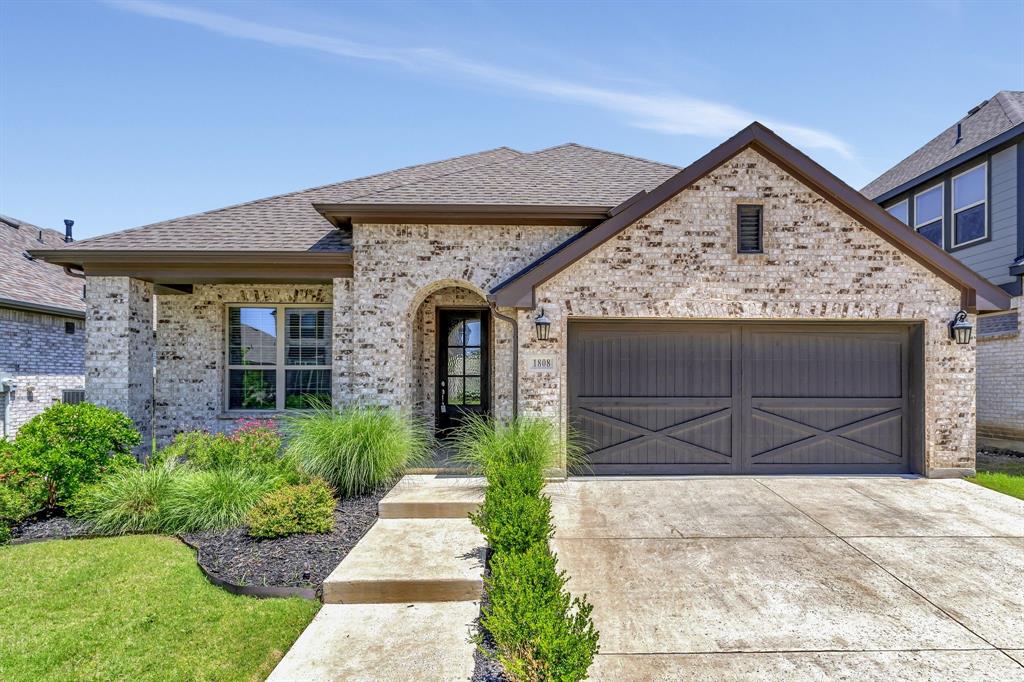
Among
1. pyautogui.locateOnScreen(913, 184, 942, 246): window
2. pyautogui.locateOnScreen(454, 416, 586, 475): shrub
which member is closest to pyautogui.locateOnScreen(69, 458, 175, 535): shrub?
pyautogui.locateOnScreen(454, 416, 586, 475): shrub

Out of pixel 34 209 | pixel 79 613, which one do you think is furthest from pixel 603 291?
pixel 34 209

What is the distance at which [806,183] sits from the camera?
7.30 metres

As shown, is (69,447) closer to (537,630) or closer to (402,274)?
(402,274)

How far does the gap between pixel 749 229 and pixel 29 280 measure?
16765 mm

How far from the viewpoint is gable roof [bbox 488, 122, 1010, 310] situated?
714 cm

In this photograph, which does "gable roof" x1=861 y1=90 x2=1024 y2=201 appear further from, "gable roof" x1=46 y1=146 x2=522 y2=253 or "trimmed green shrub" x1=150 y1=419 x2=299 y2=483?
"trimmed green shrub" x1=150 y1=419 x2=299 y2=483

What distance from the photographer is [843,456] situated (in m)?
7.68

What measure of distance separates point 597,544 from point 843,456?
5.02 m

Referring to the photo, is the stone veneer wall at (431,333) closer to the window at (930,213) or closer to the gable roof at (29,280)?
the gable roof at (29,280)

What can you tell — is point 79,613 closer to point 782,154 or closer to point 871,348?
point 782,154

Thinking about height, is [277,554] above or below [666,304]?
below

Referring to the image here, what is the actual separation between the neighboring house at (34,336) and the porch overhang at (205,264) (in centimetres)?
378

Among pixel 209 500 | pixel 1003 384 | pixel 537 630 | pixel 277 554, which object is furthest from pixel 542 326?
pixel 1003 384

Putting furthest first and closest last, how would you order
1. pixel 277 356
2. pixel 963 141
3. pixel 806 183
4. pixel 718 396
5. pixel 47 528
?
pixel 963 141 → pixel 277 356 → pixel 718 396 → pixel 806 183 → pixel 47 528
